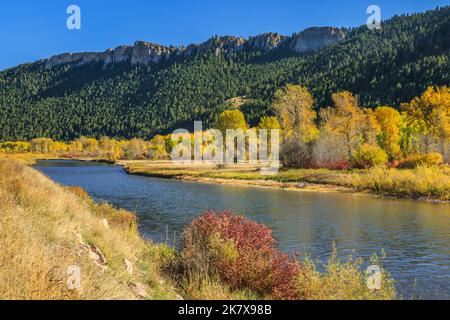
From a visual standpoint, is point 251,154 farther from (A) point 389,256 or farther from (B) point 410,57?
(B) point 410,57

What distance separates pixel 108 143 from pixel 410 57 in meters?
120

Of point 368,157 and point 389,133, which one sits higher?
point 389,133

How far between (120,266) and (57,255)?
2.35 m

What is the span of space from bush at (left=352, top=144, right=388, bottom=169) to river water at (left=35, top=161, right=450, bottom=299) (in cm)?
1592

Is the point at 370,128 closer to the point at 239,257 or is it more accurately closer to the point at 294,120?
the point at 294,120

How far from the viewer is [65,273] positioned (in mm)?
7676

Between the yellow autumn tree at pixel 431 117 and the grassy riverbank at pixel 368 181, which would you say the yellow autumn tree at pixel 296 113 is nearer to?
the grassy riverbank at pixel 368 181

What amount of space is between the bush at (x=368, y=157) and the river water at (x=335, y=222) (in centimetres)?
1592

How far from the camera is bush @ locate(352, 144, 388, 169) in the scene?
57875 mm

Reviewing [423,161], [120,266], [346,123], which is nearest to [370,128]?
[346,123]

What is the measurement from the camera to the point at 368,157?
5841 centimetres

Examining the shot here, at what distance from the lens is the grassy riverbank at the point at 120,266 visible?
7203 millimetres
